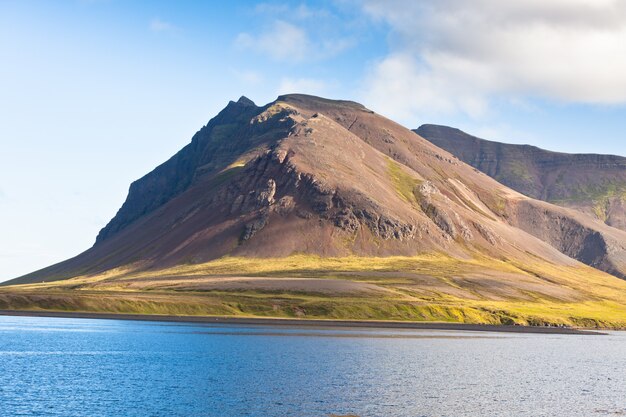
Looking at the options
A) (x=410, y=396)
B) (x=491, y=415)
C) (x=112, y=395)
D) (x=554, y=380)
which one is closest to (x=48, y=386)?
(x=112, y=395)

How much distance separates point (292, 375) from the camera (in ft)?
353

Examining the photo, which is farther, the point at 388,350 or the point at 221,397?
the point at 388,350

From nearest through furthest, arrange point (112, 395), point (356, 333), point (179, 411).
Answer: point (179, 411) < point (112, 395) < point (356, 333)

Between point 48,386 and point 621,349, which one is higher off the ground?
point 48,386

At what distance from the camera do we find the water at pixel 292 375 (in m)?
82.2

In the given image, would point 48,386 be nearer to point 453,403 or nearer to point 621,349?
point 453,403

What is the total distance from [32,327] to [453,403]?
126350 mm

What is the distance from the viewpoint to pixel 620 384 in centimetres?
11206

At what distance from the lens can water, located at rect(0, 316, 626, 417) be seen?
82.2 meters

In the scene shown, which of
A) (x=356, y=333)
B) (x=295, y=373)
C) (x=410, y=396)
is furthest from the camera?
(x=356, y=333)

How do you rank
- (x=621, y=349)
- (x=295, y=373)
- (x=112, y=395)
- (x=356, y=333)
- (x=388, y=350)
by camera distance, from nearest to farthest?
(x=112, y=395)
(x=295, y=373)
(x=388, y=350)
(x=621, y=349)
(x=356, y=333)

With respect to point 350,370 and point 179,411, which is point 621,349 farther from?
point 179,411

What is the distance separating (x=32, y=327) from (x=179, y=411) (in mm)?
118904

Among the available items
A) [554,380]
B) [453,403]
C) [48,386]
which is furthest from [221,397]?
[554,380]
